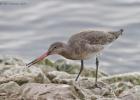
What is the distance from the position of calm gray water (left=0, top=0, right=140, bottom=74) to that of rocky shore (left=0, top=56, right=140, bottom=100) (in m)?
4.77

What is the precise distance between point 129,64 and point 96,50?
5.82 metres

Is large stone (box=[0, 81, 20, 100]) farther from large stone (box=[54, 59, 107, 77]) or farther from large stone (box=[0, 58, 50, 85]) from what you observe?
large stone (box=[54, 59, 107, 77])

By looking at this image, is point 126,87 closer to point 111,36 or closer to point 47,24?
point 111,36

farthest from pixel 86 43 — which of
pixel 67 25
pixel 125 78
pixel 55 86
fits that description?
pixel 67 25

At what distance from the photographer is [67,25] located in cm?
1897

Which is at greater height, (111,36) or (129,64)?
(111,36)

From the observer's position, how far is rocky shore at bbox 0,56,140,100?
9.31 metres

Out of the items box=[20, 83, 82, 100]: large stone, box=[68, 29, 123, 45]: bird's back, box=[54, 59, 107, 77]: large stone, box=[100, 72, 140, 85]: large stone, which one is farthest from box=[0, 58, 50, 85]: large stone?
box=[54, 59, 107, 77]: large stone

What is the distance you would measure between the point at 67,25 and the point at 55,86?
9583 mm

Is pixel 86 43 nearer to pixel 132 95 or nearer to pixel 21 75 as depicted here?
pixel 21 75

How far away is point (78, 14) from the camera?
1962 centimetres

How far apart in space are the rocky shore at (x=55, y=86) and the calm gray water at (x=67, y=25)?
188 inches

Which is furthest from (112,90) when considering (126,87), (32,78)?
(32,78)

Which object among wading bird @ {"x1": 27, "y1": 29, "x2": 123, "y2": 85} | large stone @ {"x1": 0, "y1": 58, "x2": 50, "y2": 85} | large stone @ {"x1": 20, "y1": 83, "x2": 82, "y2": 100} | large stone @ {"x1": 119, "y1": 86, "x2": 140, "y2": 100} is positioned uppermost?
wading bird @ {"x1": 27, "y1": 29, "x2": 123, "y2": 85}
